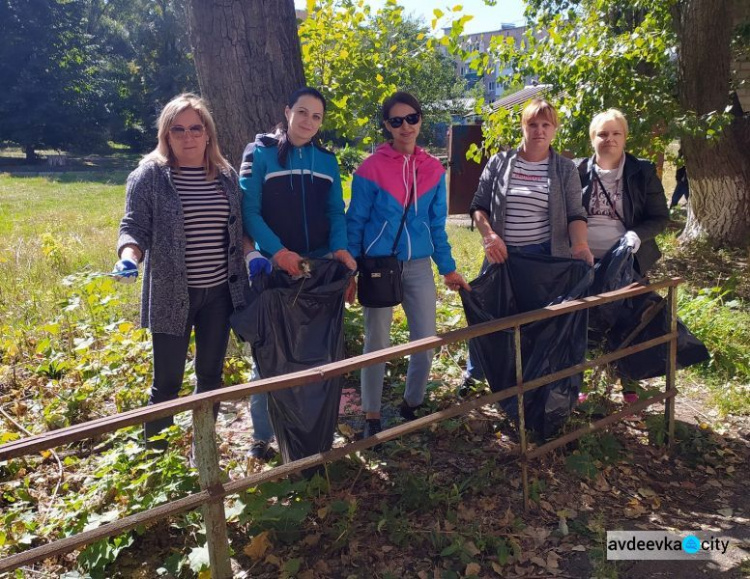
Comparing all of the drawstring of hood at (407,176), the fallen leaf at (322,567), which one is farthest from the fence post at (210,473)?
the drawstring of hood at (407,176)

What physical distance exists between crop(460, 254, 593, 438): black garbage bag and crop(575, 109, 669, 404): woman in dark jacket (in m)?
0.44

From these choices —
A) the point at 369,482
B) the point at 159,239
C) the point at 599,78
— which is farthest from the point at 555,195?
the point at 599,78

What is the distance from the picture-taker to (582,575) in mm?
2479

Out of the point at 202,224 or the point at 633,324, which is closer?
the point at 202,224

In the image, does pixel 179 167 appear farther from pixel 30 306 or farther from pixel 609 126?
pixel 30 306

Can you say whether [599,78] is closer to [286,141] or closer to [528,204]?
[528,204]

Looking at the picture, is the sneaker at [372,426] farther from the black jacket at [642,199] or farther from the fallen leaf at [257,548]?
the black jacket at [642,199]

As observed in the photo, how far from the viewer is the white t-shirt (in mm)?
3531

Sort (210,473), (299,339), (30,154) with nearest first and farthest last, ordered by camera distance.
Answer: (210,473) → (299,339) → (30,154)

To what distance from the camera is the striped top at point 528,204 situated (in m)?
3.36

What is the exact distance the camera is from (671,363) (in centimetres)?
335

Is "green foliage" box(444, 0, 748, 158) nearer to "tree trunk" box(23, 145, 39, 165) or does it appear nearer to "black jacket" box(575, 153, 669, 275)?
"black jacket" box(575, 153, 669, 275)

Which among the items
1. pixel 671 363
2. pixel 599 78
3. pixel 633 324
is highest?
pixel 599 78

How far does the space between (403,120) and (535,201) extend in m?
0.90
